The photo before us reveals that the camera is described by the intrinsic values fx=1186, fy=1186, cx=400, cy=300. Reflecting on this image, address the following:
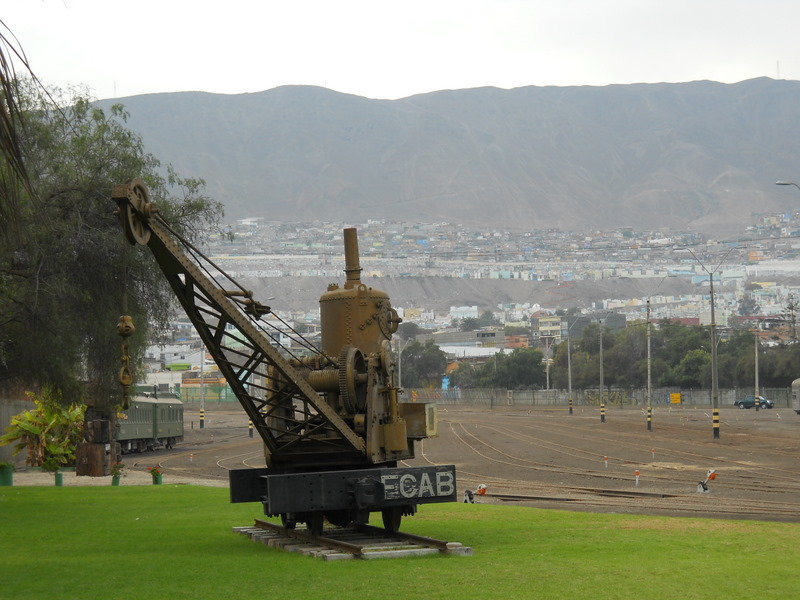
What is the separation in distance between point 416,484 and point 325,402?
1795 millimetres

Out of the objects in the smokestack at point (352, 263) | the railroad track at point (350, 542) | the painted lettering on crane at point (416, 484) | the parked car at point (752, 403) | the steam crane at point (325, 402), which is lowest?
the parked car at point (752, 403)

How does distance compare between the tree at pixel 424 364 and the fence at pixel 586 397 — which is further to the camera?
the tree at pixel 424 364

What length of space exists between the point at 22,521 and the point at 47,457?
25314 millimetres

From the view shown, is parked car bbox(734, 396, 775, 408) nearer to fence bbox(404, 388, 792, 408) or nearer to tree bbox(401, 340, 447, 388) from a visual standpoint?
fence bbox(404, 388, 792, 408)

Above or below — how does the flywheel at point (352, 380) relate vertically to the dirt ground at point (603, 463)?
above

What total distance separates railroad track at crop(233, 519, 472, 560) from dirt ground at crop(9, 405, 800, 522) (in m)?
9.31

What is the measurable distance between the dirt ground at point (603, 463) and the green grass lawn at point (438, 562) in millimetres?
6697

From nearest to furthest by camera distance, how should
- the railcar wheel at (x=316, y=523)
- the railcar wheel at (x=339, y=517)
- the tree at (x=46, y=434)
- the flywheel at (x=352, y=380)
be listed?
the flywheel at (x=352, y=380), the railcar wheel at (x=316, y=523), the railcar wheel at (x=339, y=517), the tree at (x=46, y=434)

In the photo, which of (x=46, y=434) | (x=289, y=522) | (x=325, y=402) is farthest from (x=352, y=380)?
(x=46, y=434)

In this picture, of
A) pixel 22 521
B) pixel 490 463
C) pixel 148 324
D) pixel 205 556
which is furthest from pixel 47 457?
pixel 205 556

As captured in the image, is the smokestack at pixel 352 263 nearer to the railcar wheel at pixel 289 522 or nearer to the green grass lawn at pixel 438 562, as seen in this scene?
the railcar wheel at pixel 289 522

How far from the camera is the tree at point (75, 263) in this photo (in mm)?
24344

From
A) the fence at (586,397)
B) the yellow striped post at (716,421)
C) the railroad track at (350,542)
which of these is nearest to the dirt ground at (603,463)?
the yellow striped post at (716,421)

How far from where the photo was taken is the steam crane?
53.2 ft
